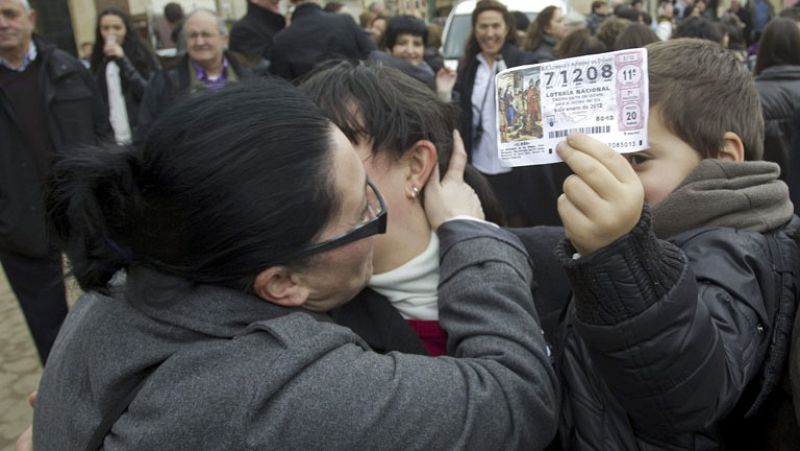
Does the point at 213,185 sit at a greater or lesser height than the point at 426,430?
greater

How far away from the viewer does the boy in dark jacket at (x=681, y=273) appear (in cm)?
101

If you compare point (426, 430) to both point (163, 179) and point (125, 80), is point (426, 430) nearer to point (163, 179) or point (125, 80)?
point (163, 179)

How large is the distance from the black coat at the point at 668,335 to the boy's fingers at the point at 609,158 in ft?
0.22

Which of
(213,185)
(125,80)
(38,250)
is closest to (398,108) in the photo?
(213,185)

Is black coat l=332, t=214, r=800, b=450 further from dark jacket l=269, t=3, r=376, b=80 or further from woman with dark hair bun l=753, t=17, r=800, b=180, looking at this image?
dark jacket l=269, t=3, r=376, b=80

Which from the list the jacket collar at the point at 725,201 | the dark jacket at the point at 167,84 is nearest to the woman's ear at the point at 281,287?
the jacket collar at the point at 725,201

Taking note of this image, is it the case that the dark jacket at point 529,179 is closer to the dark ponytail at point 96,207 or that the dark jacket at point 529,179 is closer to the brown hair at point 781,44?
the brown hair at point 781,44

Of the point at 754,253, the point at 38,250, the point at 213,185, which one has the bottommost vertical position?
the point at 38,250

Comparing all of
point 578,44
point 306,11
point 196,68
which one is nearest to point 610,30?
point 578,44

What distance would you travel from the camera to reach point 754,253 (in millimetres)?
1208

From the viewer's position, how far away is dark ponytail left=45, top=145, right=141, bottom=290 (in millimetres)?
1056

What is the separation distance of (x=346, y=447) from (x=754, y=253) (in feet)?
2.50

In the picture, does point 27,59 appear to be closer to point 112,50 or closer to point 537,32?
point 112,50

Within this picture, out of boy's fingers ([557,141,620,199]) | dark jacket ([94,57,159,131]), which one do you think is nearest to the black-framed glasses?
boy's fingers ([557,141,620,199])
